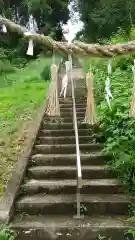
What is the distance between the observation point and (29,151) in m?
5.72

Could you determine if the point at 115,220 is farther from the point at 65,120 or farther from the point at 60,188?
the point at 65,120

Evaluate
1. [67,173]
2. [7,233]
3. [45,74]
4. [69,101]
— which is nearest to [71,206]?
[67,173]

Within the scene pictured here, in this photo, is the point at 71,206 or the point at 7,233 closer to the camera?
the point at 7,233

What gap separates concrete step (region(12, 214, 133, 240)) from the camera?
416 cm

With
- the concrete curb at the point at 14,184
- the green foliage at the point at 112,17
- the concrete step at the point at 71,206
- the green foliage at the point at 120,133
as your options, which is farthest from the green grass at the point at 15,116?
the green foliage at the point at 112,17

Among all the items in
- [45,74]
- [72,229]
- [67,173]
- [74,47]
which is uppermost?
[45,74]

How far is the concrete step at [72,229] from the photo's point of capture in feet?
13.6

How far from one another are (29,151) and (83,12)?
14478 millimetres

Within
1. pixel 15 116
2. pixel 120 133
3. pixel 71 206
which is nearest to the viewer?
pixel 71 206

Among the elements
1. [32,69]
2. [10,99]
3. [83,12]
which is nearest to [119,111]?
[10,99]

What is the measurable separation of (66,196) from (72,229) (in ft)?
2.26

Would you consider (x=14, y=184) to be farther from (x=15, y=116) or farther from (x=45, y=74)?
(x=45, y=74)

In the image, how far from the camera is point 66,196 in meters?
4.86

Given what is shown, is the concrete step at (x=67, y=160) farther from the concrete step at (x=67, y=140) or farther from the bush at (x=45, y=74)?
the bush at (x=45, y=74)
